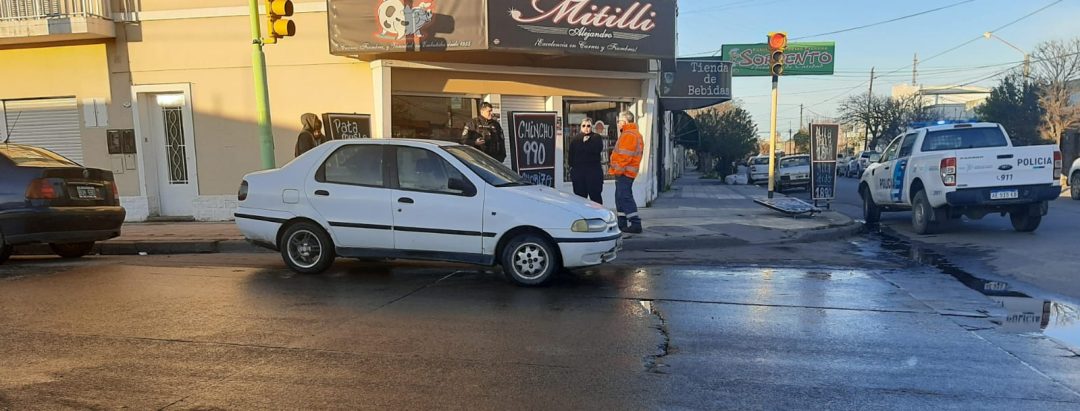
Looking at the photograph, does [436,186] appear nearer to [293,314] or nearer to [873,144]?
[293,314]

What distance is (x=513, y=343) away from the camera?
4965 mm

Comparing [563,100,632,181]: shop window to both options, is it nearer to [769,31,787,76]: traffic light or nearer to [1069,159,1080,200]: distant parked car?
[769,31,787,76]: traffic light

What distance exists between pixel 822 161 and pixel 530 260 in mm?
9506

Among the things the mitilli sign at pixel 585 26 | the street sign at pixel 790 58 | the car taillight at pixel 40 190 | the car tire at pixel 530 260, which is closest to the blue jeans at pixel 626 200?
the mitilli sign at pixel 585 26

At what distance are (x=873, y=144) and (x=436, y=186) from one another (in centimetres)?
5574

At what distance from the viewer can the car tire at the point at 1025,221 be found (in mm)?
10883

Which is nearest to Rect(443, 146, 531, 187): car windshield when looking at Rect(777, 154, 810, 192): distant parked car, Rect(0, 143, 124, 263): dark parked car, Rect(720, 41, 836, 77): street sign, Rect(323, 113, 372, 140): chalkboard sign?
Rect(0, 143, 124, 263): dark parked car

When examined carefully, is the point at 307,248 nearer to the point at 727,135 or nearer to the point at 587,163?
the point at 587,163

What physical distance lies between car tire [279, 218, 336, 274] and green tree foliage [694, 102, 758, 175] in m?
32.0

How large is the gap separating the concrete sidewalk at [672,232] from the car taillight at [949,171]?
1.78 m

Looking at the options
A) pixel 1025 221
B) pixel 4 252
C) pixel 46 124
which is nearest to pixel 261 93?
pixel 4 252

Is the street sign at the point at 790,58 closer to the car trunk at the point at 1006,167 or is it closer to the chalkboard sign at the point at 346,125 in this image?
the car trunk at the point at 1006,167

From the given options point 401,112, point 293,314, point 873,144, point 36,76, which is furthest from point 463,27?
point 873,144

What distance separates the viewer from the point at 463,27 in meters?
11.5
